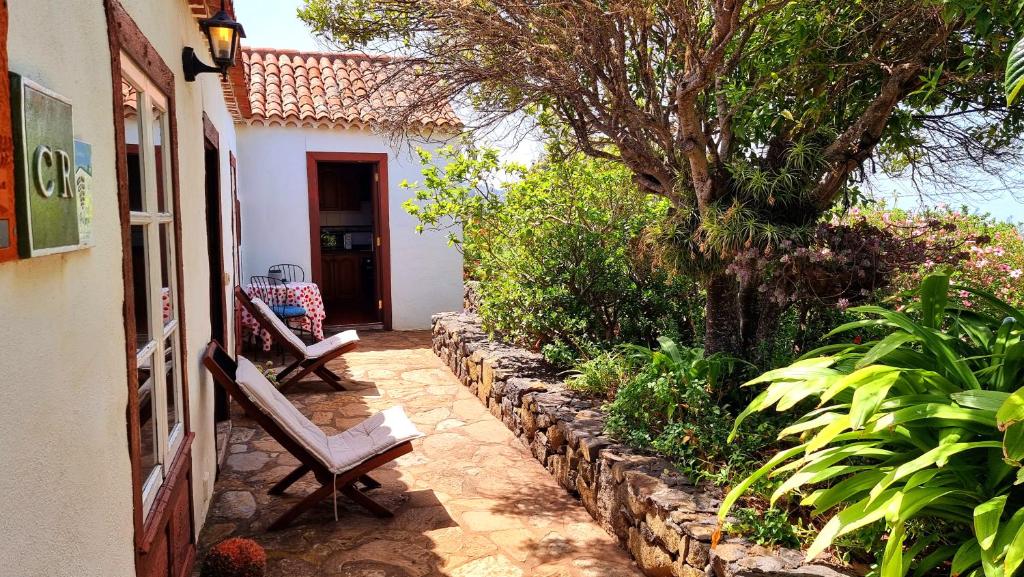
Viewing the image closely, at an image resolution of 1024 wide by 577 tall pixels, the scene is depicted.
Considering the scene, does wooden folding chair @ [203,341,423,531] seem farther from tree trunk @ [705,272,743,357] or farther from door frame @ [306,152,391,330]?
door frame @ [306,152,391,330]

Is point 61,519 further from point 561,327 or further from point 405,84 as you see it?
point 561,327

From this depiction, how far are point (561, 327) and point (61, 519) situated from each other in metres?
5.01

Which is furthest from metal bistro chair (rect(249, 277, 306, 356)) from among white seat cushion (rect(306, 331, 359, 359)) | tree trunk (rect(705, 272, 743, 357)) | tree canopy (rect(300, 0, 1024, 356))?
tree trunk (rect(705, 272, 743, 357))

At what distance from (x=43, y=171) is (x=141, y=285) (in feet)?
5.07

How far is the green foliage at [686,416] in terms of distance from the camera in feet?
12.0

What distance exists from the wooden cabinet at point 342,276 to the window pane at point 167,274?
10.1m

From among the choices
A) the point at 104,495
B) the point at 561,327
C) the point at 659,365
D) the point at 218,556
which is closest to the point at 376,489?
→ the point at 218,556

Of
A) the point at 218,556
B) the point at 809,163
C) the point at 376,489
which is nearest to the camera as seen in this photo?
the point at 218,556

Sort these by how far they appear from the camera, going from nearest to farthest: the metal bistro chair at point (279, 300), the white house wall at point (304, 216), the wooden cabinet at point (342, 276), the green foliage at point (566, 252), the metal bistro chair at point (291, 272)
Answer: the green foliage at point (566, 252) < the metal bistro chair at point (279, 300) < the white house wall at point (304, 216) < the metal bistro chair at point (291, 272) < the wooden cabinet at point (342, 276)

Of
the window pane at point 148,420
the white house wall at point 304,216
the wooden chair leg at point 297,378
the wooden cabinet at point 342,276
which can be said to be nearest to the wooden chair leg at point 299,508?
the window pane at point 148,420

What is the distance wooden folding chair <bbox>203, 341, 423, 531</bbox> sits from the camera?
382 centimetres

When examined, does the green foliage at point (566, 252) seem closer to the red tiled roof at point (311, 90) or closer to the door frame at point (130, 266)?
the red tiled roof at point (311, 90)

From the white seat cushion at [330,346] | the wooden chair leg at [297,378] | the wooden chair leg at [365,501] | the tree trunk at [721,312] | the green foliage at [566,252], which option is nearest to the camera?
the wooden chair leg at [365,501]

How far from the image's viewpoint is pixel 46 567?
4.52 ft
